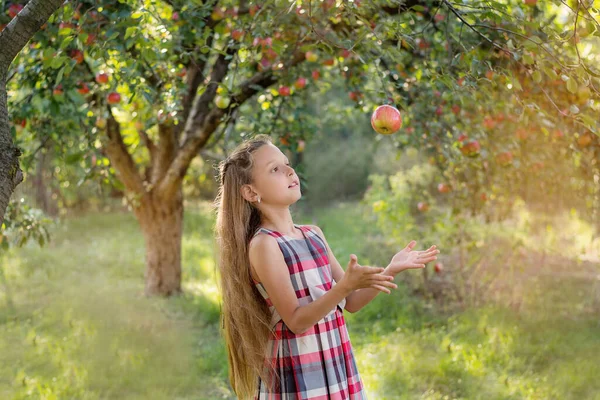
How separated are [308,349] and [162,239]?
395cm

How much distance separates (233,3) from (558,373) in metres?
2.95

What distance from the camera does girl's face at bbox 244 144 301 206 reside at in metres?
1.87

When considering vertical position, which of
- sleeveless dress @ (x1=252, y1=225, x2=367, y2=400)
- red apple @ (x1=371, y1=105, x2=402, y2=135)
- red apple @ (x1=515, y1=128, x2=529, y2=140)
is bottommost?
sleeveless dress @ (x1=252, y1=225, x2=367, y2=400)

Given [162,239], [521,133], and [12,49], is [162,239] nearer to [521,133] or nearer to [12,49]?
[521,133]

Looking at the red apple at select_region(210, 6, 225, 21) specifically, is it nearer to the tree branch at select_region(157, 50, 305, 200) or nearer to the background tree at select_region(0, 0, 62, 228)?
the tree branch at select_region(157, 50, 305, 200)

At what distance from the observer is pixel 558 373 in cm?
378

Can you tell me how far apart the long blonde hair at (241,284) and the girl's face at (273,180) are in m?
0.03

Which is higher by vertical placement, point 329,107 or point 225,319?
point 329,107

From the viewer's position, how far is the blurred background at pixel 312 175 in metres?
2.78

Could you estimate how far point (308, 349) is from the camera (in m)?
1.78

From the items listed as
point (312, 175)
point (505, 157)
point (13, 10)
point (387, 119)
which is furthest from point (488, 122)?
point (13, 10)

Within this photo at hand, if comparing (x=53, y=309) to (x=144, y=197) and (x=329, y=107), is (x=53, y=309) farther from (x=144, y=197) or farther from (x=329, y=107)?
(x=329, y=107)

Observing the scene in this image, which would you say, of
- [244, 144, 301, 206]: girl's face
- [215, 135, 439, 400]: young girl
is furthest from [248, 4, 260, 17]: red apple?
[244, 144, 301, 206]: girl's face

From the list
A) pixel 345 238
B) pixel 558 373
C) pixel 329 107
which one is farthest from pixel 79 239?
pixel 558 373
